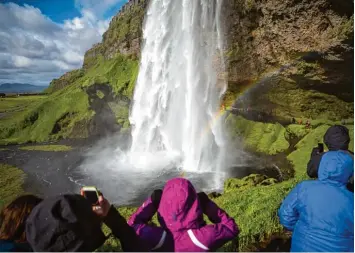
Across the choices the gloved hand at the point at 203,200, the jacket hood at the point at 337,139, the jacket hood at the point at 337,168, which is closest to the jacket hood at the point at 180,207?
the gloved hand at the point at 203,200

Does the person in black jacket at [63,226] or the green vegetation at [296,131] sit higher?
the person in black jacket at [63,226]

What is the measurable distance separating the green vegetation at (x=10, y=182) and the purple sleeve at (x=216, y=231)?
15206mm

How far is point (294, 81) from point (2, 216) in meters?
19.6

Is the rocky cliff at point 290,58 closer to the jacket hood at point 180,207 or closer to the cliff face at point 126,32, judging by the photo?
the jacket hood at point 180,207

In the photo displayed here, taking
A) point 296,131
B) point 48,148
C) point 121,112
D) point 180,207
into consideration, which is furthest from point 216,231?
point 121,112

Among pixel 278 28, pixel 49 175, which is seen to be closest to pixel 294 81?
pixel 278 28

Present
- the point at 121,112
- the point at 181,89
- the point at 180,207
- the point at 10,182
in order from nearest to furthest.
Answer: the point at 180,207
the point at 10,182
the point at 181,89
the point at 121,112

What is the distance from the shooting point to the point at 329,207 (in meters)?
3.26

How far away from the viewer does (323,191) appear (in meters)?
3.30

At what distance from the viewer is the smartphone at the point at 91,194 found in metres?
2.84

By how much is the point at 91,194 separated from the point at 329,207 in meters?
2.41

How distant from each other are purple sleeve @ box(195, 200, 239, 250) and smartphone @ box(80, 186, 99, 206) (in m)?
1.02

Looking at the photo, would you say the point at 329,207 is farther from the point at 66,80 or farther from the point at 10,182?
the point at 66,80

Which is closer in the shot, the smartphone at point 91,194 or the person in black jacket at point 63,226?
the person in black jacket at point 63,226
